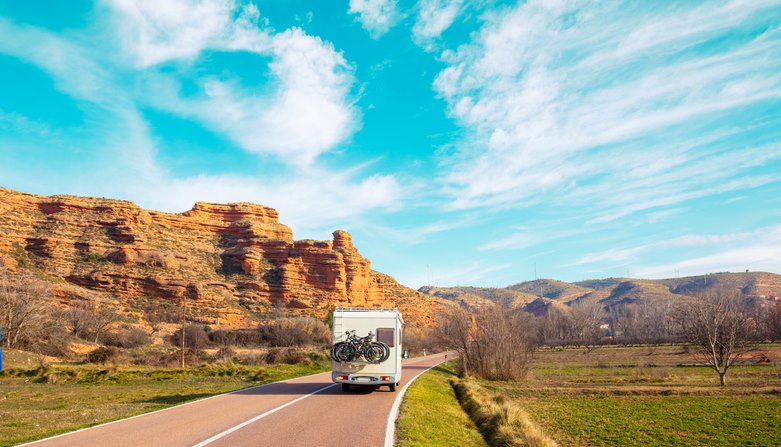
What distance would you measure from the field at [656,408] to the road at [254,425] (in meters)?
8.20

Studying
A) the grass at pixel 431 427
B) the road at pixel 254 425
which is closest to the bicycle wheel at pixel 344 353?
the road at pixel 254 425

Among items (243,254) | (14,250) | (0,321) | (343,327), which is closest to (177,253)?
(243,254)

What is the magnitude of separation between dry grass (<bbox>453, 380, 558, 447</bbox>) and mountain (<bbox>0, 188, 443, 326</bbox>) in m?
64.7

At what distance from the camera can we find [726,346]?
39969mm

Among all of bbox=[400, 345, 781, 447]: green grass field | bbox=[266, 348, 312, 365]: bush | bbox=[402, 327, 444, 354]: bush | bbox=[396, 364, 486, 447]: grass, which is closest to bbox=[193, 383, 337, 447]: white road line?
bbox=[396, 364, 486, 447]: grass

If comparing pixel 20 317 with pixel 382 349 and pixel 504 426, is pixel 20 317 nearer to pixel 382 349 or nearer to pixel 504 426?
pixel 382 349

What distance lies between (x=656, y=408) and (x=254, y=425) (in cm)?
2201

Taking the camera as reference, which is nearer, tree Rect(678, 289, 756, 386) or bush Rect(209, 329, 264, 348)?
tree Rect(678, 289, 756, 386)

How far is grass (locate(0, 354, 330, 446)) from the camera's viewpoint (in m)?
13.9

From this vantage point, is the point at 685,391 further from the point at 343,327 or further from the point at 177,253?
the point at 177,253

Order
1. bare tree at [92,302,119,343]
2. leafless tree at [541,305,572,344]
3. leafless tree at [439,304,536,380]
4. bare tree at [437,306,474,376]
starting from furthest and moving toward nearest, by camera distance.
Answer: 1. leafless tree at [541,305,572,344]
2. bare tree at [92,302,119,343]
3. bare tree at [437,306,474,376]
4. leafless tree at [439,304,536,380]

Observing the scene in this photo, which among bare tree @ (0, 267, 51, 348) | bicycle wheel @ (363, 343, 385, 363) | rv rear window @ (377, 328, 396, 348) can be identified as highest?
bare tree @ (0, 267, 51, 348)

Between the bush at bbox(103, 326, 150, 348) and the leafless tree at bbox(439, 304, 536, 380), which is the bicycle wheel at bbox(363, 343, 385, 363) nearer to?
the leafless tree at bbox(439, 304, 536, 380)

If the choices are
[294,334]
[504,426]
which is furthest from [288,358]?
[504,426]
